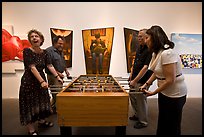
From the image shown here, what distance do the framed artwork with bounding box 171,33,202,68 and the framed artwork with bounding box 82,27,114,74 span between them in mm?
1826

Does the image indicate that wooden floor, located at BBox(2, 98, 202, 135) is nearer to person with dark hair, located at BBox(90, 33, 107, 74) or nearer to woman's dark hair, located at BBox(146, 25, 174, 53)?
woman's dark hair, located at BBox(146, 25, 174, 53)

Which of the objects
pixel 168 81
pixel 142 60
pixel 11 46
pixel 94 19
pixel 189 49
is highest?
pixel 94 19

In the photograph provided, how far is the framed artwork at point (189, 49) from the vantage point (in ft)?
15.6

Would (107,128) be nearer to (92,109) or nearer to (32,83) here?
(92,109)

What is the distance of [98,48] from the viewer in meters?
4.62

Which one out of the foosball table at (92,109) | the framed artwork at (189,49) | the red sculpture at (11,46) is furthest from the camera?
the framed artwork at (189,49)

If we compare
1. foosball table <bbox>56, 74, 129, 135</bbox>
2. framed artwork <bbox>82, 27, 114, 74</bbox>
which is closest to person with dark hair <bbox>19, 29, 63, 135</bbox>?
foosball table <bbox>56, 74, 129, 135</bbox>

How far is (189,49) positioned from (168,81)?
12.2 ft

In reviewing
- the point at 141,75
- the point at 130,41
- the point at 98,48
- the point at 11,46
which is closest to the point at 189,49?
the point at 130,41

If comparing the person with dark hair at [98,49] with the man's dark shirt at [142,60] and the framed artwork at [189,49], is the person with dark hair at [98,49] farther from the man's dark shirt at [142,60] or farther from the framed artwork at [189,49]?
the framed artwork at [189,49]

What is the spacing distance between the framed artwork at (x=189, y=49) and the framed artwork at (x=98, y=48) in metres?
1.83

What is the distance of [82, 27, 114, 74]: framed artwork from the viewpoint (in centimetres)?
458

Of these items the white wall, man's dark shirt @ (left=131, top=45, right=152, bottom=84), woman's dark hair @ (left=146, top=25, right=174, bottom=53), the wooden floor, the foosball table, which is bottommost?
the wooden floor

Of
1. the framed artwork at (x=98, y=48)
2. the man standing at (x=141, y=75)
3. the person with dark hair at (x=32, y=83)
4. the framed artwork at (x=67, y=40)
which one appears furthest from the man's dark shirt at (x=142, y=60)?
the framed artwork at (x=67, y=40)
